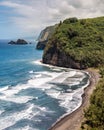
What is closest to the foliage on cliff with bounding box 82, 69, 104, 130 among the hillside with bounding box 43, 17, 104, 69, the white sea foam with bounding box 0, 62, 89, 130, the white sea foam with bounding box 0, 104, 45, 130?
the white sea foam with bounding box 0, 62, 89, 130

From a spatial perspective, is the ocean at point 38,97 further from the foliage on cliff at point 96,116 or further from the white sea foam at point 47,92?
the foliage on cliff at point 96,116

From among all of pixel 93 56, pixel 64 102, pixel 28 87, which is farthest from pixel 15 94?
pixel 93 56

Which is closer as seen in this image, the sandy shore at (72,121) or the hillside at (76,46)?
the sandy shore at (72,121)

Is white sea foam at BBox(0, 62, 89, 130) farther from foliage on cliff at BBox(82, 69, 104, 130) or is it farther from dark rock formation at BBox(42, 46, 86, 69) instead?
foliage on cliff at BBox(82, 69, 104, 130)

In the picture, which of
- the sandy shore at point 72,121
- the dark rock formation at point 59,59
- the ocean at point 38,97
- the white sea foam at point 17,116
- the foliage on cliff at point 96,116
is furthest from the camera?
the dark rock formation at point 59,59

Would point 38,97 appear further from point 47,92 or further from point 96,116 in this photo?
point 96,116

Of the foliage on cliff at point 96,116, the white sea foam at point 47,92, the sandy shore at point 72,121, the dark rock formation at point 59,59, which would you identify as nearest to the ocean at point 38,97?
the white sea foam at point 47,92
